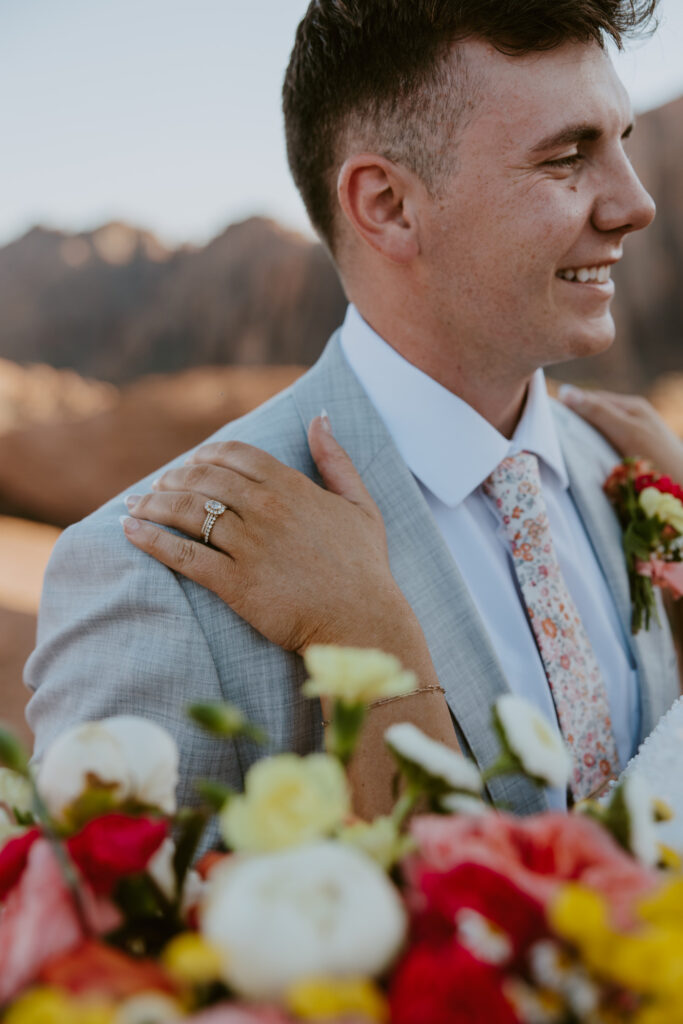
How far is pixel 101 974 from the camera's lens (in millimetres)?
484

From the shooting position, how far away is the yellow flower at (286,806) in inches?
19.5

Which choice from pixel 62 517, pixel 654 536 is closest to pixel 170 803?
pixel 654 536

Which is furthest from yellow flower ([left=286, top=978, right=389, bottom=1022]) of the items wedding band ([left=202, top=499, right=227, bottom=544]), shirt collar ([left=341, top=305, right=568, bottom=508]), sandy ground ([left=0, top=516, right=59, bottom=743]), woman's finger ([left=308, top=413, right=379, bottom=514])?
sandy ground ([left=0, top=516, right=59, bottom=743])

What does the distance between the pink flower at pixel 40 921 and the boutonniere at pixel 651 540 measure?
1.46m

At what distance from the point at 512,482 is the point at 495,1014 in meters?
1.39

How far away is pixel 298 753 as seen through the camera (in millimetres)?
1402

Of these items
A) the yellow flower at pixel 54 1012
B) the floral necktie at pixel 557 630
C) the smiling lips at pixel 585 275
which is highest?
the smiling lips at pixel 585 275

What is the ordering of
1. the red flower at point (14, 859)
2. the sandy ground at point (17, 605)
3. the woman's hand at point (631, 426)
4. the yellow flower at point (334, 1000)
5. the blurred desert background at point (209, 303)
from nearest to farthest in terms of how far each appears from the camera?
1. the yellow flower at point (334, 1000)
2. the red flower at point (14, 859)
3. the woman's hand at point (631, 426)
4. the sandy ground at point (17, 605)
5. the blurred desert background at point (209, 303)

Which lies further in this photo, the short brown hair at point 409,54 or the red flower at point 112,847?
the short brown hair at point 409,54

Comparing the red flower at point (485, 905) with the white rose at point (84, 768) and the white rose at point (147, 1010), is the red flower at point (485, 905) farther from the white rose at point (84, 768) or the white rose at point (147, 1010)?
the white rose at point (84, 768)

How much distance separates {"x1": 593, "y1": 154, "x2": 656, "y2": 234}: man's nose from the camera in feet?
5.36

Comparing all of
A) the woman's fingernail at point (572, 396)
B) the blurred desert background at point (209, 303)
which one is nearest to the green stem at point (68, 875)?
the woman's fingernail at point (572, 396)

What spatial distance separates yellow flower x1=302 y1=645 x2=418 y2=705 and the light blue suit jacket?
0.80 metres

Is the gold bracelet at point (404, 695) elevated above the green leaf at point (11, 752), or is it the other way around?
the green leaf at point (11, 752)
